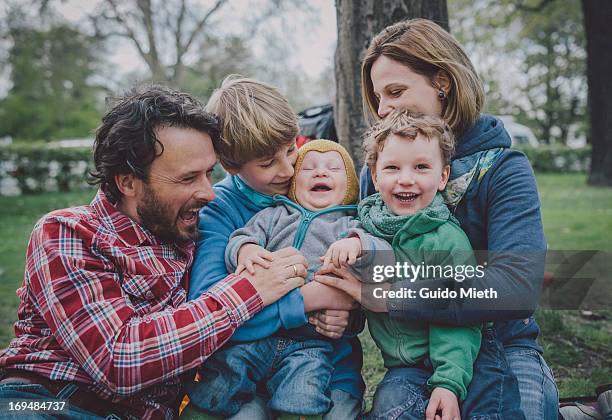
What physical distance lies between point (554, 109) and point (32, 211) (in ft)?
111

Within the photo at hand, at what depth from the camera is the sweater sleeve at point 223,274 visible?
2062 millimetres

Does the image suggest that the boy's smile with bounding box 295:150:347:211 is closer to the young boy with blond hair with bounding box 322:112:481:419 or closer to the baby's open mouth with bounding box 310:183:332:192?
the baby's open mouth with bounding box 310:183:332:192

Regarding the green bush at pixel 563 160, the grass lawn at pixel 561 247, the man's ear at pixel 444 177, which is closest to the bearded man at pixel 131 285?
the man's ear at pixel 444 177

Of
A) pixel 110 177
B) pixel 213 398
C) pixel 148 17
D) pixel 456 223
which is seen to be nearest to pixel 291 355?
pixel 213 398

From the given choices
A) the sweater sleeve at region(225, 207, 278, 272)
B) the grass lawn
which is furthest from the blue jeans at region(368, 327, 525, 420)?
the grass lawn

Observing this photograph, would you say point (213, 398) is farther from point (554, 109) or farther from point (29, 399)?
point (554, 109)

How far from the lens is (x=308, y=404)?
6.39 ft

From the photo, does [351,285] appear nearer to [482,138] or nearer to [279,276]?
[279,276]

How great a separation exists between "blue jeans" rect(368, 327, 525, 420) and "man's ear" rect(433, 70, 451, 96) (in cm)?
105

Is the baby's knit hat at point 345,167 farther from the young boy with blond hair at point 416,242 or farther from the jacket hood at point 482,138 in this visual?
the jacket hood at point 482,138

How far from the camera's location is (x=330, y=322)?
2.10 m

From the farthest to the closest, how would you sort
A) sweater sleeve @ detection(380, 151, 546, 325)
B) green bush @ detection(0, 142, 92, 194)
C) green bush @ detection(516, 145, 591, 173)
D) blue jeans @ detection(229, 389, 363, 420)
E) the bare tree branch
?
green bush @ detection(516, 145, 591, 173) < green bush @ detection(0, 142, 92, 194) < the bare tree branch < blue jeans @ detection(229, 389, 363, 420) < sweater sleeve @ detection(380, 151, 546, 325)

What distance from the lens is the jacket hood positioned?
221 centimetres

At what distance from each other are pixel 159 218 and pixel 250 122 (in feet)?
1.81
